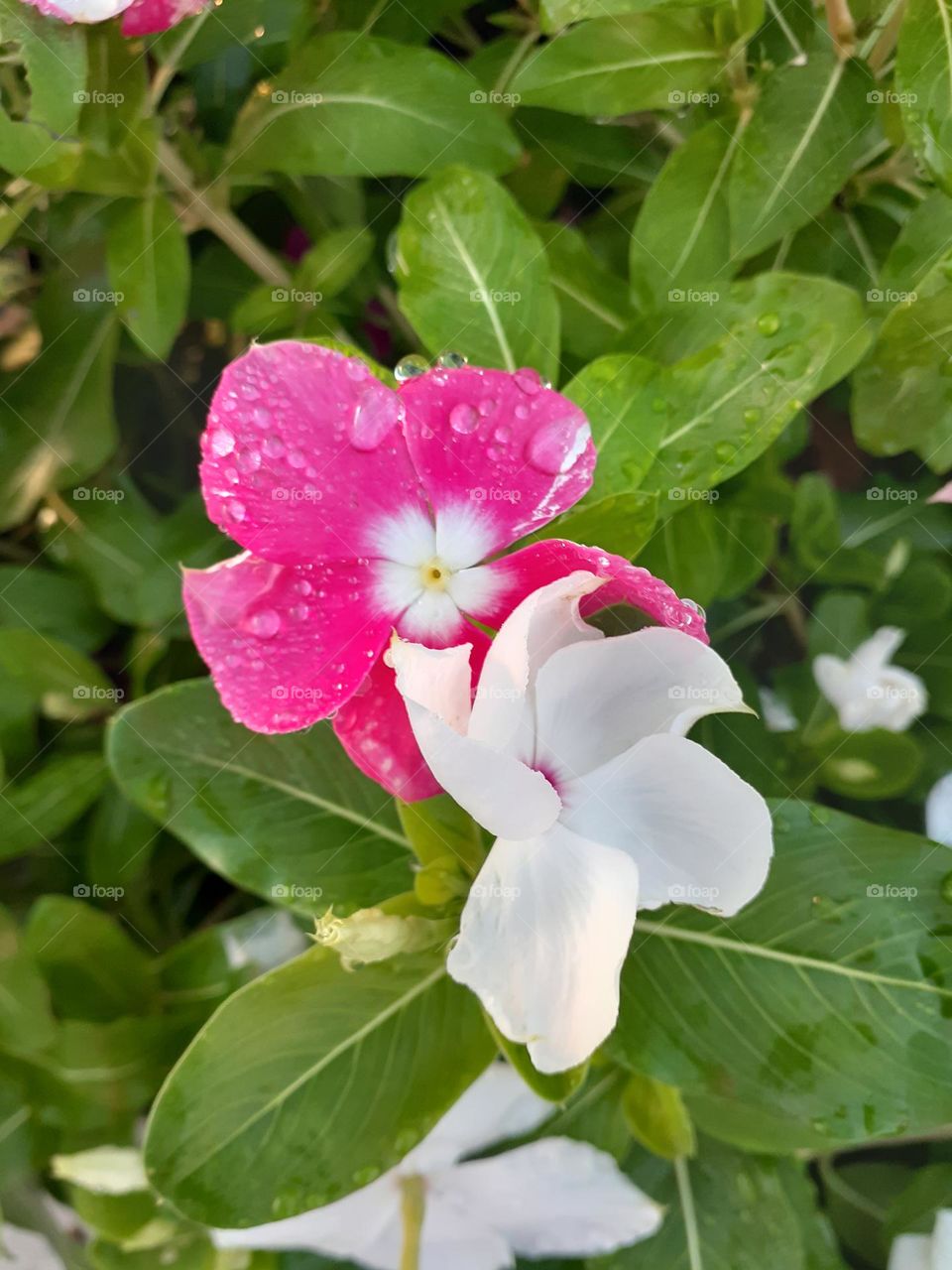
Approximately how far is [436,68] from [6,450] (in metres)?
0.46

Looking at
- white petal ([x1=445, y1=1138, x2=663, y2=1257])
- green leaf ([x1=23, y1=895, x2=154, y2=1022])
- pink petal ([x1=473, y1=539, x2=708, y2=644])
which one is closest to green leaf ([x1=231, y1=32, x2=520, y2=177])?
pink petal ([x1=473, y1=539, x2=708, y2=644])

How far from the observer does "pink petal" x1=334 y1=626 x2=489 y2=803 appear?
41 cm

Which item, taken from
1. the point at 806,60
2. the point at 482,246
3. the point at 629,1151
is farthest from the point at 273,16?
the point at 629,1151

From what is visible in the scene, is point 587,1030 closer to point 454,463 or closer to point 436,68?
point 454,463

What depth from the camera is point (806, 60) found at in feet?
1.96

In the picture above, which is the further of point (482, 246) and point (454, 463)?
point (482, 246)

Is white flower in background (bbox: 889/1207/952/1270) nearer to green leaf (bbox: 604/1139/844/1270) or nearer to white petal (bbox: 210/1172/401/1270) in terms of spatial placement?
green leaf (bbox: 604/1139/844/1270)

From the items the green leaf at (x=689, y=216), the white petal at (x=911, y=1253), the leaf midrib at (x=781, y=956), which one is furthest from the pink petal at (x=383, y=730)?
the white petal at (x=911, y=1253)

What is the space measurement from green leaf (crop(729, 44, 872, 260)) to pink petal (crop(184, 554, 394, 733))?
1.19 ft

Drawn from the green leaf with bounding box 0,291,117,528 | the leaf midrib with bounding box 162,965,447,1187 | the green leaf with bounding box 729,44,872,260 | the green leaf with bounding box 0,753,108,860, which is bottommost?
the green leaf with bounding box 0,753,108,860

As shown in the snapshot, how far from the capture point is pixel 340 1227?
0.66 meters

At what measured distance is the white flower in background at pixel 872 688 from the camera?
0.76 m

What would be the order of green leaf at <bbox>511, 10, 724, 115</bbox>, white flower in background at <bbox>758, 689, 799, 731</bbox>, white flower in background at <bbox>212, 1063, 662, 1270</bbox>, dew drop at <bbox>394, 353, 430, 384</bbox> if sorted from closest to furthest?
dew drop at <bbox>394, 353, 430, 384</bbox>, green leaf at <bbox>511, 10, 724, 115</bbox>, white flower in background at <bbox>212, 1063, 662, 1270</bbox>, white flower in background at <bbox>758, 689, 799, 731</bbox>

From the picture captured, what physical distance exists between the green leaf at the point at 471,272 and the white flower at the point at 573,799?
0.79 feet
